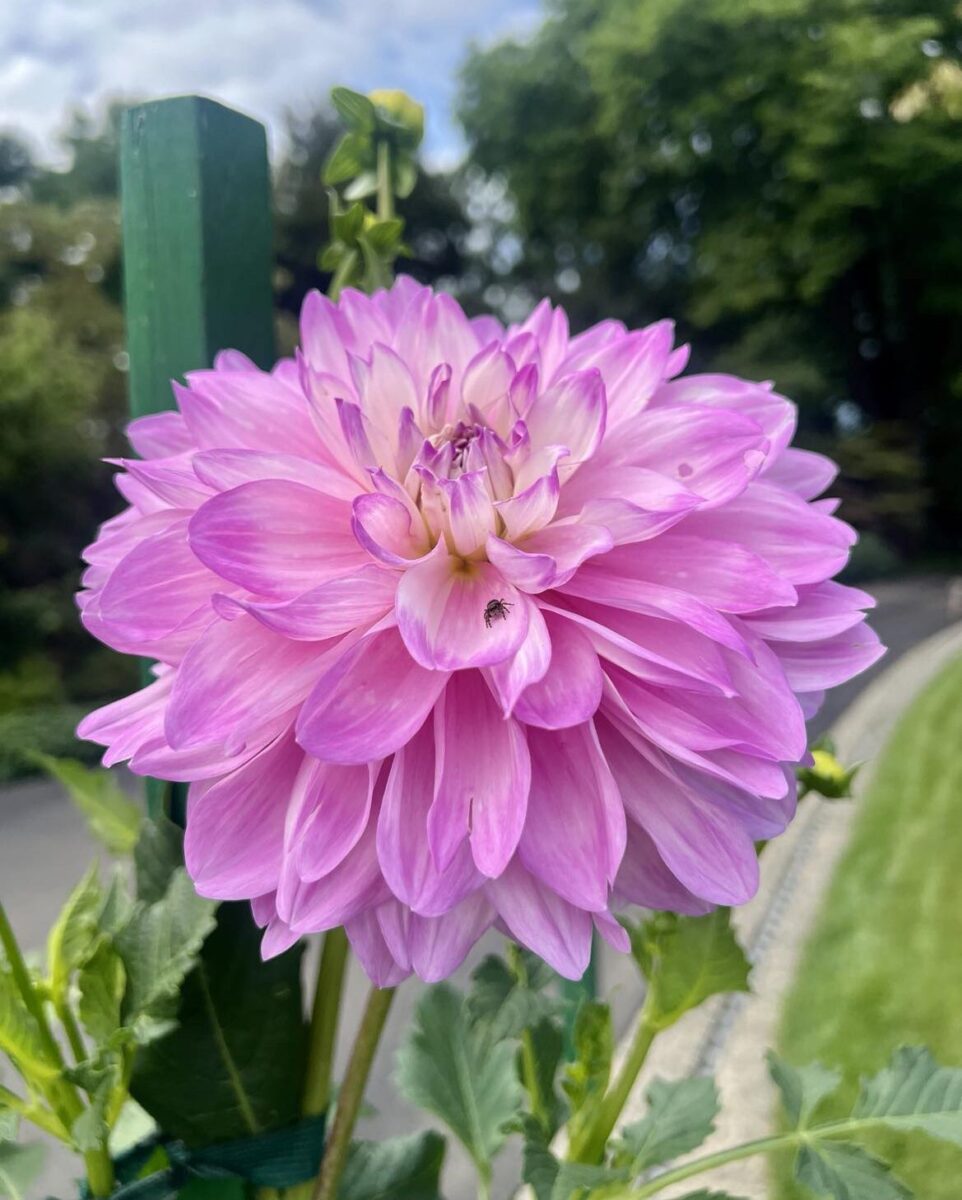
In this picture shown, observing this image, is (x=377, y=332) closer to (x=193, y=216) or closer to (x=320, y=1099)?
(x=193, y=216)

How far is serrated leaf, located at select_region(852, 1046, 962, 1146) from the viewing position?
1.41 feet

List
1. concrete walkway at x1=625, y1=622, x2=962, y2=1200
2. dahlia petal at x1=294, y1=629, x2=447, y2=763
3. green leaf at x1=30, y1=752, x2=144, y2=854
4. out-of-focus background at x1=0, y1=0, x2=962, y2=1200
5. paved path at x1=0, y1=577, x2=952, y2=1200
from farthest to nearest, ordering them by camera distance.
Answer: out-of-focus background at x1=0, y1=0, x2=962, y2=1200 < paved path at x1=0, y1=577, x2=952, y2=1200 < concrete walkway at x1=625, y1=622, x2=962, y2=1200 < green leaf at x1=30, y1=752, x2=144, y2=854 < dahlia petal at x1=294, y1=629, x2=447, y2=763

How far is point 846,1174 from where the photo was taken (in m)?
0.41

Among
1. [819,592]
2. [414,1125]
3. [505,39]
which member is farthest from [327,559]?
[505,39]

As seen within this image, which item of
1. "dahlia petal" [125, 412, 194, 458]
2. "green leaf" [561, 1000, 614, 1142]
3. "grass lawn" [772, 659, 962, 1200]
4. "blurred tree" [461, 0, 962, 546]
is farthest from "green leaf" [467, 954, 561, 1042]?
"blurred tree" [461, 0, 962, 546]

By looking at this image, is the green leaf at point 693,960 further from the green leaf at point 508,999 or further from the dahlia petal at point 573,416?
the dahlia petal at point 573,416

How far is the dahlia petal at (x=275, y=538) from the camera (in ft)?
0.91

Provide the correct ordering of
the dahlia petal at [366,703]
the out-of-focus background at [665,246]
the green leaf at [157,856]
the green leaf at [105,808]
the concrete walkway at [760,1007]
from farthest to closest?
the out-of-focus background at [665,246] → the concrete walkway at [760,1007] → the green leaf at [105,808] → the green leaf at [157,856] → the dahlia petal at [366,703]

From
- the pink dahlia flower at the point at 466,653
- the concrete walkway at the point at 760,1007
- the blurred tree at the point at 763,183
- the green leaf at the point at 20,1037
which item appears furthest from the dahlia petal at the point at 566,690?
the blurred tree at the point at 763,183

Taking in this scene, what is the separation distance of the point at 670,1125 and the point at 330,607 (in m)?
0.36

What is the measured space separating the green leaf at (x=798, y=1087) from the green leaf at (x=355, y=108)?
50cm

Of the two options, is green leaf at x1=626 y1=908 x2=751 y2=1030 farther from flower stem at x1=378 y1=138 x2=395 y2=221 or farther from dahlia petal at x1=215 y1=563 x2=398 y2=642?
flower stem at x1=378 y1=138 x2=395 y2=221

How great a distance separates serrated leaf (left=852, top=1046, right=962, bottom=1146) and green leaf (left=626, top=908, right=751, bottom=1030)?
9 cm

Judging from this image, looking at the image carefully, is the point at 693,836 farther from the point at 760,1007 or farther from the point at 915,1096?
the point at 760,1007
